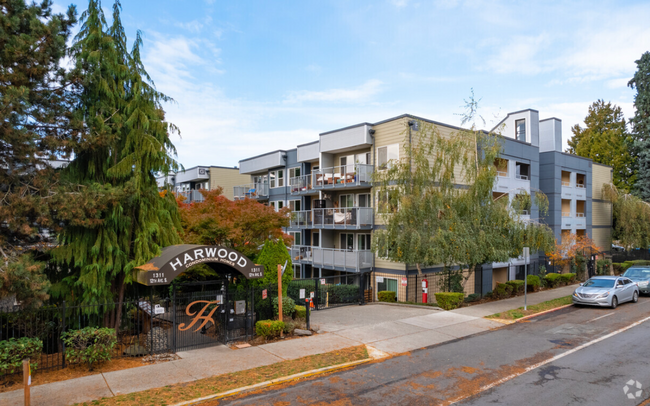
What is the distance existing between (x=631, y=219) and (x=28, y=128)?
41612 millimetres

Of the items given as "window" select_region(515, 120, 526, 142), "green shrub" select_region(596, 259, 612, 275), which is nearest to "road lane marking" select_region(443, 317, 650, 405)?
"green shrub" select_region(596, 259, 612, 275)

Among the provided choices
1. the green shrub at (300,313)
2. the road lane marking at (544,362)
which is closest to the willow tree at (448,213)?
the road lane marking at (544,362)

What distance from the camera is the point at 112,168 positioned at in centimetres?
1201

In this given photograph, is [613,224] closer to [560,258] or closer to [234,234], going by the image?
[560,258]

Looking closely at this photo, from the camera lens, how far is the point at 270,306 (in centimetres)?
1424

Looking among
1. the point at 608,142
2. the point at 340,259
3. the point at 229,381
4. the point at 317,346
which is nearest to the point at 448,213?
the point at 340,259

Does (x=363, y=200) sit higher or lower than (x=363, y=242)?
higher

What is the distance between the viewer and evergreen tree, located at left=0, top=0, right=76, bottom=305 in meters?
9.20

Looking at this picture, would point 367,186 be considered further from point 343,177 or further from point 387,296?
point 387,296

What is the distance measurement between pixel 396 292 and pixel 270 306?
10.7m

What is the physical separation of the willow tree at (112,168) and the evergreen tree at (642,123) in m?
43.4

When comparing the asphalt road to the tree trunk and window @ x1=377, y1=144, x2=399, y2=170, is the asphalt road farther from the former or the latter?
window @ x1=377, y1=144, x2=399, y2=170

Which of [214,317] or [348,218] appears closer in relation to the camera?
[214,317]

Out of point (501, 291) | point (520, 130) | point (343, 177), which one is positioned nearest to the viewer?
point (501, 291)
